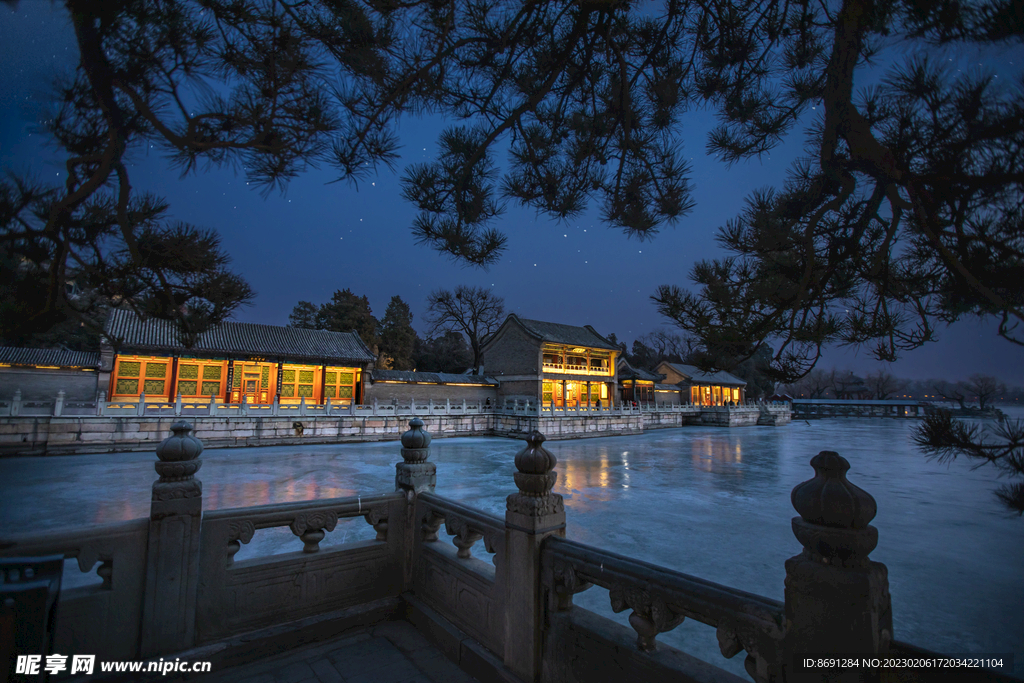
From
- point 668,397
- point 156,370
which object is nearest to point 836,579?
point 156,370

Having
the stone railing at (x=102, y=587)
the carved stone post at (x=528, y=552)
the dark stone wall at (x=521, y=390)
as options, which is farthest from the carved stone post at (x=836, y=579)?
the dark stone wall at (x=521, y=390)

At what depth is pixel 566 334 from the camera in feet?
81.3

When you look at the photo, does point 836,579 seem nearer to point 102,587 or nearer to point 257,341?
point 102,587

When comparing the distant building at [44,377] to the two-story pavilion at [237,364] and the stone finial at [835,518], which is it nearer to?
the two-story pavilion at [237,364]

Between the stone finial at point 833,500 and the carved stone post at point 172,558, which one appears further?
the carved stone post at point 172,558

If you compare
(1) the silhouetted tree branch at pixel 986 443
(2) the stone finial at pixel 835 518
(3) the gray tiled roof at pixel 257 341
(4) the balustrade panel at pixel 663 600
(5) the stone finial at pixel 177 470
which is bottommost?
(4) the balustrade panel at pixel 663 600

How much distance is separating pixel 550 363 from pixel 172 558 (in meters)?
20.8

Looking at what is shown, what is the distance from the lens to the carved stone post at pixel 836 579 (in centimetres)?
109

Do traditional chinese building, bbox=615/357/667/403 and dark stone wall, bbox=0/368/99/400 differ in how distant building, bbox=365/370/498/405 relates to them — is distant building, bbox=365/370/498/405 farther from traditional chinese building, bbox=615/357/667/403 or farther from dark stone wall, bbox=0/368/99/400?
traditional chinese building, bbox=615/357/667/403

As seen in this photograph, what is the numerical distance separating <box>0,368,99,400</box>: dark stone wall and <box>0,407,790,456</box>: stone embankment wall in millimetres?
3699

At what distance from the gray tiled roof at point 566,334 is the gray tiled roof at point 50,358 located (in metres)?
16.5

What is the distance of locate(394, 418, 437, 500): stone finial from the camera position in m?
3.08

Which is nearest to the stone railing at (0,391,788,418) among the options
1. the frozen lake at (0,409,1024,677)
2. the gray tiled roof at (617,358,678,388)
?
the frozen lake at (0,409,1024,677)

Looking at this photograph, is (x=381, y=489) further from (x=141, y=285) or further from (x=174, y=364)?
(x=174, y=364)
